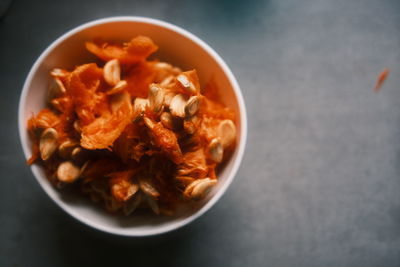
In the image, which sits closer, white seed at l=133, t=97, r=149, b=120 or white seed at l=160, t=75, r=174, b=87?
white seed at l=133, t=97, r=149, b=120

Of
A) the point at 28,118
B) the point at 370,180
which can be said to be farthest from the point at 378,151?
the point at 28,118

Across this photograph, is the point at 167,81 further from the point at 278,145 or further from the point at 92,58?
the point at 278,145

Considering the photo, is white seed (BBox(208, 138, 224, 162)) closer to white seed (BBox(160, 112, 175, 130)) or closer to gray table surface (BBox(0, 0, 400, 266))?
white seed (BBox(160, 112, 175, 130))

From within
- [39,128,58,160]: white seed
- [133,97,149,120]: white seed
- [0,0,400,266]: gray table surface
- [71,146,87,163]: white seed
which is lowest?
[0,0,400,266]: gray table surface

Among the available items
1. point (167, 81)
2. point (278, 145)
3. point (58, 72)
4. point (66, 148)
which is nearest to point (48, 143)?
point (66, 148)

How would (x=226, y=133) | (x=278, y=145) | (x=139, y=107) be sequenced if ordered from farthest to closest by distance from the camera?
(x=278, y=145), (x=226, y=133), (x=139, y=107)

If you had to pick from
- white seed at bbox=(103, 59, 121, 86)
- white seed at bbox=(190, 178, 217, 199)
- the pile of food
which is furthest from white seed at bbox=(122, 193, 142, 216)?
white seed at bbox=(103, 59, 121, 86)

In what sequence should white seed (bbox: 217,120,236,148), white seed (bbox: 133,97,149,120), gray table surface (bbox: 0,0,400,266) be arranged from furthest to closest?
gray table surface (bbox: 0,0,400,266) < white seed (bbox: 217,120,236,148) < white seed (bbox: 133,97,149,120)
